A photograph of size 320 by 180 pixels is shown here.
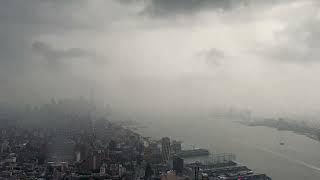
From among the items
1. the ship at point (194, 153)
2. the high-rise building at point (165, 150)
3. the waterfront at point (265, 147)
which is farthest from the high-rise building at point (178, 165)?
the ship at point (194, 153)

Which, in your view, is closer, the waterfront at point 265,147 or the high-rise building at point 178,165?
the high-rise building at point 178,165

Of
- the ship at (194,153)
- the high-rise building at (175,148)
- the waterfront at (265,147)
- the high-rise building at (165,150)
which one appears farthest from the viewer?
the high-rise building at (175,148)

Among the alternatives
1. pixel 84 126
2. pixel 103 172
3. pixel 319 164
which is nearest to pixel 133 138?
pixel 84 126

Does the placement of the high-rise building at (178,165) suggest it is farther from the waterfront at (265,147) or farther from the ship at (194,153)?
the ship at (194,153)

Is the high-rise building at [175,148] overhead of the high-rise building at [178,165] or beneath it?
overhead

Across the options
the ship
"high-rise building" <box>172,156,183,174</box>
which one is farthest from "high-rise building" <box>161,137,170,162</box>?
"high-rise building" <box>172,156,183,174</box>

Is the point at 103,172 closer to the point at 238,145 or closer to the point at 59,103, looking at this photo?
the point at 238,145

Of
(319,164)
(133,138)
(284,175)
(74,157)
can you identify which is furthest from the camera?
(133,138)

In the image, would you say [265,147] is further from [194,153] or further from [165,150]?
[165,150]
